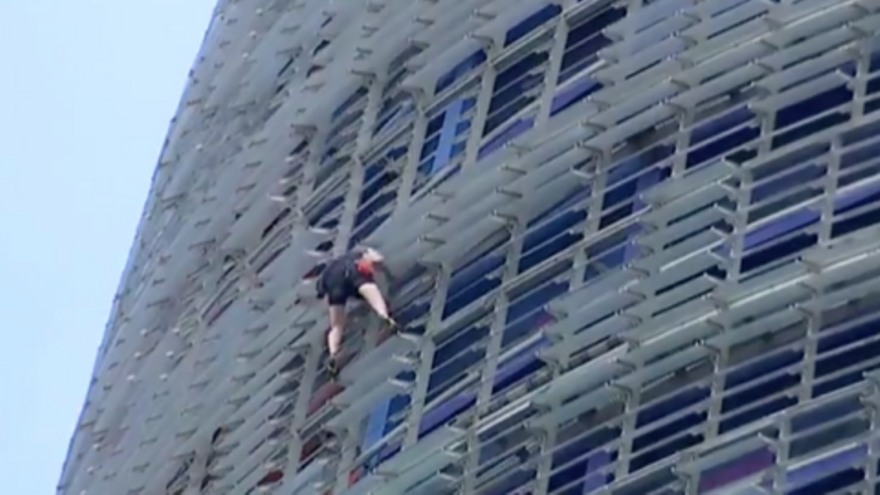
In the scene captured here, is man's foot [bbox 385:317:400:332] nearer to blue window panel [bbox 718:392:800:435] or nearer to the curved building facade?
the curved building facade

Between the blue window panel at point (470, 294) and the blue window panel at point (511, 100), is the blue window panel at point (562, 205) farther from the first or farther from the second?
the blue window panel at point (511, 100)

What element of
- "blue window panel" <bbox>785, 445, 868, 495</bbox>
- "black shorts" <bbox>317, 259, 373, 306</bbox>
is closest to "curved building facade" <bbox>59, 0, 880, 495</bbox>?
"blue window panel" <bbox>785, 445, 868, 495</bbox>

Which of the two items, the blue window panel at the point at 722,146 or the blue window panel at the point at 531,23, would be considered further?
the blue window panel at the point at 531,23

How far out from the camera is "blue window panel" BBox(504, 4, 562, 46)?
1365cm

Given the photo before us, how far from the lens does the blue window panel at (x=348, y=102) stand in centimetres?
1476

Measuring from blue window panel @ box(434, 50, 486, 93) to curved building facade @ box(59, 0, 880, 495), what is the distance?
0.02 meters

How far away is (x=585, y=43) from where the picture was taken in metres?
13.4

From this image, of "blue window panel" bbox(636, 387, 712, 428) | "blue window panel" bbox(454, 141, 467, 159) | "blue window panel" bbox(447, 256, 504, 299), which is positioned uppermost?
"blue window panel" bbox(454, 141, 467, 159)

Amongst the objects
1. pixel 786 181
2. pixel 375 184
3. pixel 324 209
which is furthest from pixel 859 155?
pixel 324 209

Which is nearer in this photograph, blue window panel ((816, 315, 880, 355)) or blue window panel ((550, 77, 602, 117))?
blue window panel ((816, 315, 880, 355))

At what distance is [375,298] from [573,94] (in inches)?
50.3

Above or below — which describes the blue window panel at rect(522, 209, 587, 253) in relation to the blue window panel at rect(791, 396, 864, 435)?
above

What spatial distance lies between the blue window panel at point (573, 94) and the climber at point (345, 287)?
1.07 meters

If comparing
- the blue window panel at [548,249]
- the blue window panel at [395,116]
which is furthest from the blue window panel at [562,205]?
the blue window panel at [395,116]
